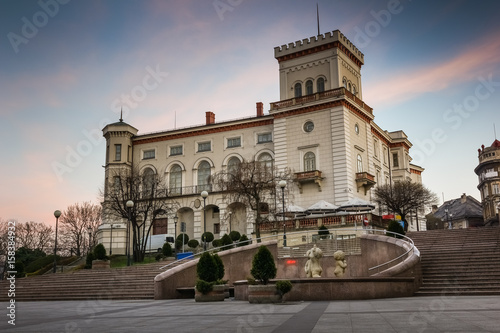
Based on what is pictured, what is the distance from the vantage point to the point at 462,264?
22859 mm

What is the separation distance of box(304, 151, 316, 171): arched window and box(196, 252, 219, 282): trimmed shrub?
25.9m

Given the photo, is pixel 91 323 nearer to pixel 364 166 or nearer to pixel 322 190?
pixel 322 190

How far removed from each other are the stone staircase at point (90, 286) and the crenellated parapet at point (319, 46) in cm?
2767

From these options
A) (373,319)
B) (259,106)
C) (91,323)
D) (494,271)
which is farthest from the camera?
(259,106)

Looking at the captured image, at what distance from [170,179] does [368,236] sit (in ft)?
103

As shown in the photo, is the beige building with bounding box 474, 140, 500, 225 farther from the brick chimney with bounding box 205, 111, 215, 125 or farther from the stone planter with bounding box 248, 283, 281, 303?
the stone planter with bounding box 248, 283, 281, 303

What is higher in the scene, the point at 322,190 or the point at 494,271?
the point at 322,190

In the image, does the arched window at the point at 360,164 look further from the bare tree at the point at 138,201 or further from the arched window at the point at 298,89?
the bare tree at the point at 138,201

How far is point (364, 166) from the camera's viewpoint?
48219 mm

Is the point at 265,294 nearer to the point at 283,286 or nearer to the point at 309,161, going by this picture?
the point at 283,286

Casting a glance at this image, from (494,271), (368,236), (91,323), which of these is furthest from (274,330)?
(368,236)

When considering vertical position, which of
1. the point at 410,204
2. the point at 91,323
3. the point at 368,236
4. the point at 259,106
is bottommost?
the point at 91,323

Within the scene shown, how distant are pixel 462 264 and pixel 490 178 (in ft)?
300

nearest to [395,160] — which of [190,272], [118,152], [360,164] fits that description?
[360,164]
